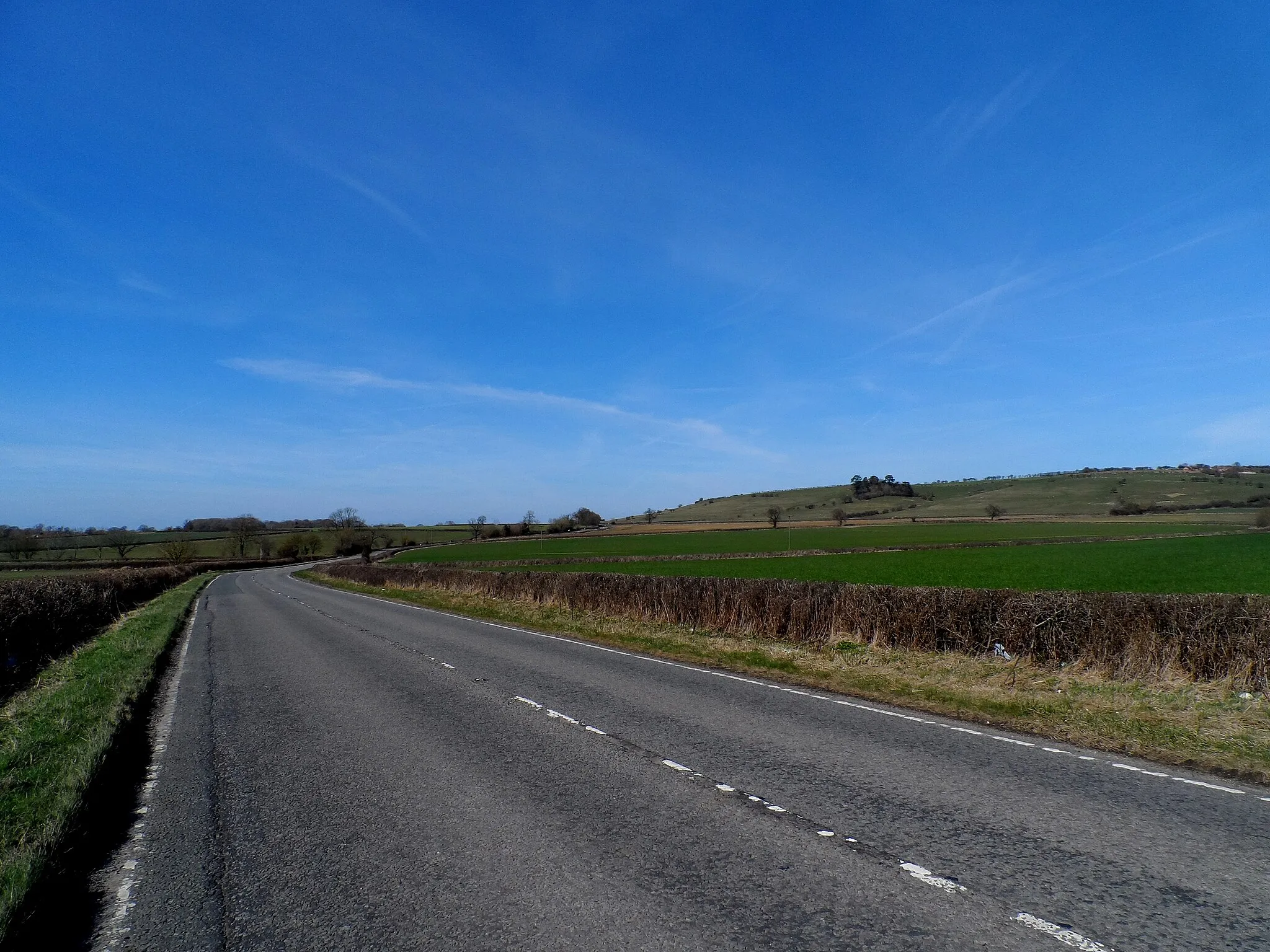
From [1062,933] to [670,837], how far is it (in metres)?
2.57

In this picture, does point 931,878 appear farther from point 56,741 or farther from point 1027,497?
point 1027,497

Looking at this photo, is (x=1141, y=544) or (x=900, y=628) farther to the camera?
(x=1141, y=544)

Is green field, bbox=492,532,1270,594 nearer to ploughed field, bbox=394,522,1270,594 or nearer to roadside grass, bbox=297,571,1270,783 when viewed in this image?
ploughed field, bbox=394,522,1270,594

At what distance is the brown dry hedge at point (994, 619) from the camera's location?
10.9 m

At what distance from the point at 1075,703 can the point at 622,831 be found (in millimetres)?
7543

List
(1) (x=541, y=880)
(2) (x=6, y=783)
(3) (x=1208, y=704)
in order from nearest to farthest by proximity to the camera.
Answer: (1) (x=541, y=880) → (2) (x=6, y=783) → (3) (x=1208, y=704)

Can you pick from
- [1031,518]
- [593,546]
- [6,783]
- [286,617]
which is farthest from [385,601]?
[1031,518]

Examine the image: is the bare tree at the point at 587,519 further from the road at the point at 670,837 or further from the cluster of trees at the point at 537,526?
the road at the point at 670,837

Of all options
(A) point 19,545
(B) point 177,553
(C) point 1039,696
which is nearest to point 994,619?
(C) point 1039,696

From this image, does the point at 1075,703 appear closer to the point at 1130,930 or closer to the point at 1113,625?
the point at 1113,625

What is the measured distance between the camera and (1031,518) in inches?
4087

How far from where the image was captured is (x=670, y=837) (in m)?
5.30

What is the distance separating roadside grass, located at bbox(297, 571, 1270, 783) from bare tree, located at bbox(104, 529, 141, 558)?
320ft

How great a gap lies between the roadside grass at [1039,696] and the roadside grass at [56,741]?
31.6ft
